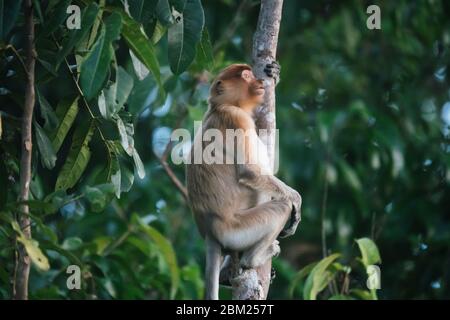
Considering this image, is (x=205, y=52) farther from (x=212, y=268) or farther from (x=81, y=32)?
(x=212, y=268)

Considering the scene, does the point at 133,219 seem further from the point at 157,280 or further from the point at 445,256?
the point at 445,256

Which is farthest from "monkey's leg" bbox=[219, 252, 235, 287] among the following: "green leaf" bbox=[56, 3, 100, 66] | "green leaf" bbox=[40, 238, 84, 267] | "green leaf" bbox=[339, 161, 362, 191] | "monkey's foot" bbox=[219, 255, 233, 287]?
"green leaf" bbox=[339, 161, 362, 191]

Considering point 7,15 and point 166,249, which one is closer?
point 7,15

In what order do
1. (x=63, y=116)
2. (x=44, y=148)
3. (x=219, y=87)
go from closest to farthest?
(x=44, y=148)
(x=63, y=116)
(x=219, y=87)

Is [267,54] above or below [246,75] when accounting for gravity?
below

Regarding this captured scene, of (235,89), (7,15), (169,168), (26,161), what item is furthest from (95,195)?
(169,168)

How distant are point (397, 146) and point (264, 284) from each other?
441 centimetres

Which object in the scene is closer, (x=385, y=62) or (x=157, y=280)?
(x=157, y=280)

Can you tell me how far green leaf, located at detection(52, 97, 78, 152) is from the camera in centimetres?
492

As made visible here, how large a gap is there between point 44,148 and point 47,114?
0.30 meters

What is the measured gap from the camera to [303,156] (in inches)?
381

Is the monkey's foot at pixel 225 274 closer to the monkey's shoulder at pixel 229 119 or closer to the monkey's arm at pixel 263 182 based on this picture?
the monkey's arm at pixel 263 182
